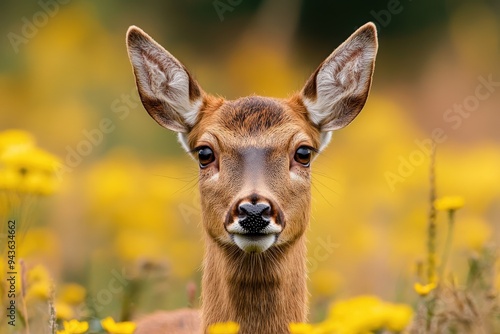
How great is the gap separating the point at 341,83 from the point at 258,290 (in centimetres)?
126

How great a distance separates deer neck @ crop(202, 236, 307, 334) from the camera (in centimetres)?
559

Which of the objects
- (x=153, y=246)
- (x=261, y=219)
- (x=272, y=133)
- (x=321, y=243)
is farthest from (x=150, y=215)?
(x=261, y=219)

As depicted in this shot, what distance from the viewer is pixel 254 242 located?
5.22 m

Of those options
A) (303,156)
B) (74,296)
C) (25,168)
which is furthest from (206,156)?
(74,296)

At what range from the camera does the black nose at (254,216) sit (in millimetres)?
5078

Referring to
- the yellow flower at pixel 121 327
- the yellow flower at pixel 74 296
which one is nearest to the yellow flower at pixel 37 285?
the yellow flower at pixel 74 296

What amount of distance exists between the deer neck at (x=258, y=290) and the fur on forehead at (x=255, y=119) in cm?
55

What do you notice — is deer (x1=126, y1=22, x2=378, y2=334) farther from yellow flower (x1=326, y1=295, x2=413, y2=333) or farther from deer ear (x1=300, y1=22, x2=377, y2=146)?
yellow flower (x1=326, y1=295, x2=413, y2=333)

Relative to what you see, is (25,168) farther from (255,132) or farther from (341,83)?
(341,83)

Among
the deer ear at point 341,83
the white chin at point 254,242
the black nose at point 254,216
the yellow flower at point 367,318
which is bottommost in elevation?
the yellow flower at point 367,318

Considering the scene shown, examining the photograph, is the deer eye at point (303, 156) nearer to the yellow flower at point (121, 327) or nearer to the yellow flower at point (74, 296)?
the yellow flower at point (121, 327)

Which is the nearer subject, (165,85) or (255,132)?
(255,132)

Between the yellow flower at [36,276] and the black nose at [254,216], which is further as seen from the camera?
the yellow flower at [36,276]

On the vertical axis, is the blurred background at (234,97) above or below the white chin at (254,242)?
above
